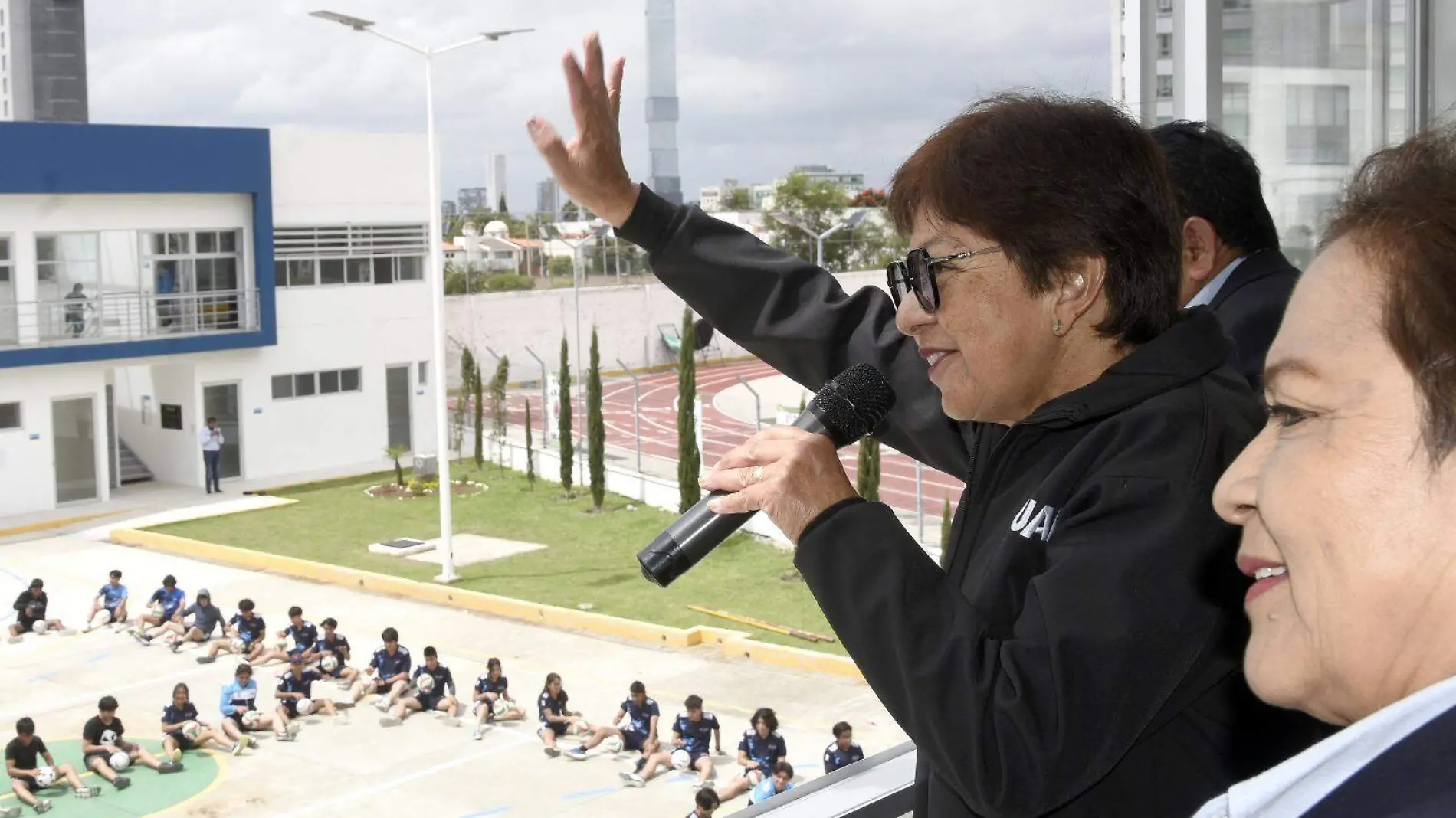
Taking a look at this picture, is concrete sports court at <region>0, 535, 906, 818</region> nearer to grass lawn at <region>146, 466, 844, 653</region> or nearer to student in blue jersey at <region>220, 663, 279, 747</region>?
student in blue jersey at <region>220, 663, 279, 747</region>

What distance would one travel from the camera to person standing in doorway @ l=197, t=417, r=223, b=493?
11859 millimetres

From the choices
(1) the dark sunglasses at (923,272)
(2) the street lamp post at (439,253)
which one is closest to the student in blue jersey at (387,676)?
(2) the street lamp post at (439,253)

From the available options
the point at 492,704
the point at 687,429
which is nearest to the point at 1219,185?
the point at 492,704

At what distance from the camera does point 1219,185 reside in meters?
1.21

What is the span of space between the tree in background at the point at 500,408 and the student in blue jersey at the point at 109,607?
518 centimetres

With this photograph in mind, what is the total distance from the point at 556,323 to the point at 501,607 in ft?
28.4

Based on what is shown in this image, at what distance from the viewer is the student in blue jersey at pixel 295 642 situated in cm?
643

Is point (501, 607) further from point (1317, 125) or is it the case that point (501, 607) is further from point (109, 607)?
point (1317, 125)

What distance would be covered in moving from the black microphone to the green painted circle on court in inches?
185

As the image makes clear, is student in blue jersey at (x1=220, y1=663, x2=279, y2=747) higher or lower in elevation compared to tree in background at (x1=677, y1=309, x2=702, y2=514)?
lower

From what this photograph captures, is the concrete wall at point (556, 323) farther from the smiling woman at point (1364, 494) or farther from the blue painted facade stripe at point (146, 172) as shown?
the smiling woman at point (1364, 494)

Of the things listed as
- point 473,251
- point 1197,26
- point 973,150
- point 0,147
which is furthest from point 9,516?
point 973,150

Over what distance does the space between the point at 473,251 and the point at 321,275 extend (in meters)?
3.07

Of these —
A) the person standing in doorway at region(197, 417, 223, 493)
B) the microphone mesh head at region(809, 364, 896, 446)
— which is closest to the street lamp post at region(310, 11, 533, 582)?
the person standing in doorway at region(197, 417, 223, 493)
